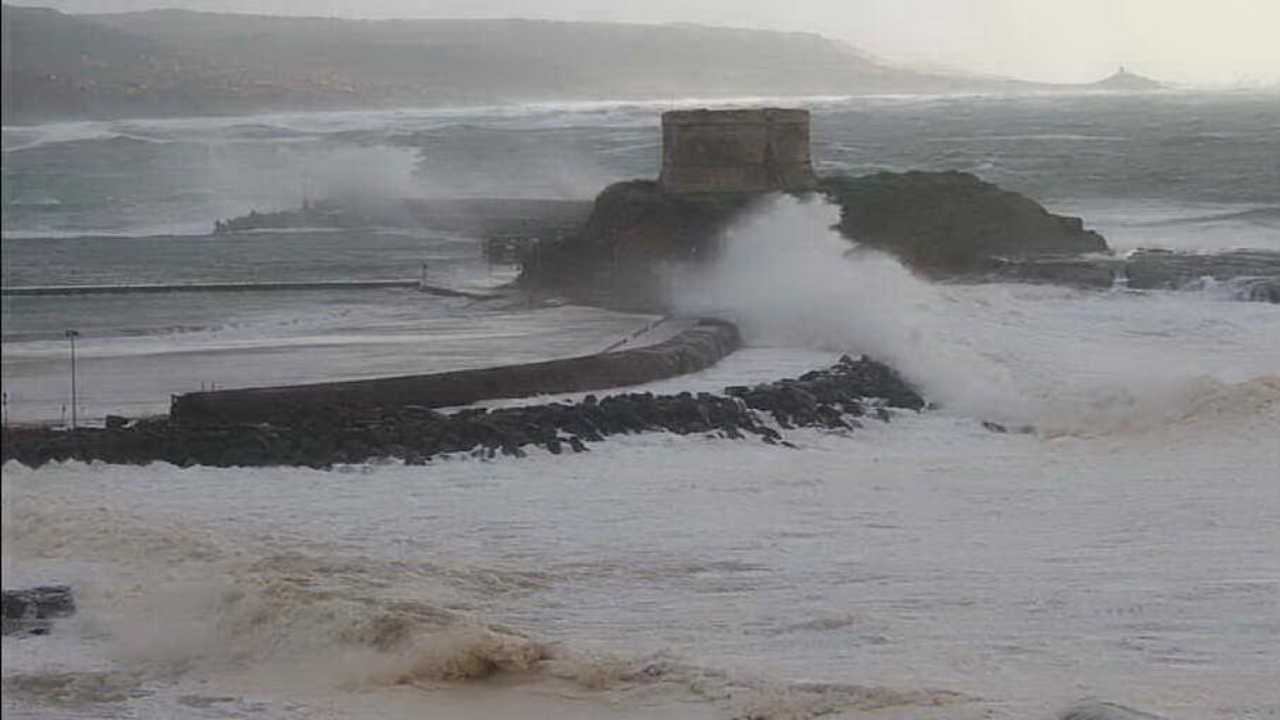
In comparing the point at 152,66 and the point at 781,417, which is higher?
the point at 152,66

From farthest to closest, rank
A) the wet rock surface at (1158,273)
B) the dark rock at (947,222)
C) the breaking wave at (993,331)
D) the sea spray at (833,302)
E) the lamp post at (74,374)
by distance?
1. the dark rock at (947,222)
2. the wet rock surface at (1158,273)
3. the sea spray at (833,302)
4. the breaking wave at (993,331)
5. the lamp post at (74,374)

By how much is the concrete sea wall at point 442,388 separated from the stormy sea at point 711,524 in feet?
1.00

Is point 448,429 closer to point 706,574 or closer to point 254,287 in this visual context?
point 706,574

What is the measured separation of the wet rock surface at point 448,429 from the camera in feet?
38.5

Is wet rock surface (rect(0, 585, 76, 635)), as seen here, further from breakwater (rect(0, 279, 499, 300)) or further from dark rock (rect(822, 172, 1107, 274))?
dark rock (rect(822, 172, 1107, 274))

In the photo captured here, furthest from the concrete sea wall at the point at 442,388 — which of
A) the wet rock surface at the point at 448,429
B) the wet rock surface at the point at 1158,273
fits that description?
the wet rock surface at the point at 1158,273

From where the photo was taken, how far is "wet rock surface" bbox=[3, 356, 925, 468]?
11742mm

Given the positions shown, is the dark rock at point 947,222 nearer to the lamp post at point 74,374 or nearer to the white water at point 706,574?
the white water at point 706,574

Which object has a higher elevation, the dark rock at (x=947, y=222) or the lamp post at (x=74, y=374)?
the dark rock at (x=947, y=222)

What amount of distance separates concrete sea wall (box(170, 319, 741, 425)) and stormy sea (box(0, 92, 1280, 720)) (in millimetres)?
304

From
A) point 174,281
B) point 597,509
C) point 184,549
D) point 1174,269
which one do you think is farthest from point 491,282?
point 184,549

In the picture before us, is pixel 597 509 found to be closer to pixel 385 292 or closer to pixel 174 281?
pixel 385 292

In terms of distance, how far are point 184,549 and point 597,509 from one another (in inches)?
103

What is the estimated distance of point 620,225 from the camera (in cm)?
2441
